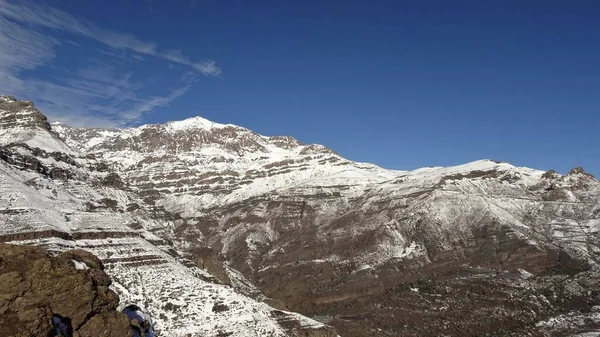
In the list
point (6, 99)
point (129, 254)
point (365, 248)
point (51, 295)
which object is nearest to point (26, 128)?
point (6, 99)

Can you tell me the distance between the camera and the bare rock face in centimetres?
1537

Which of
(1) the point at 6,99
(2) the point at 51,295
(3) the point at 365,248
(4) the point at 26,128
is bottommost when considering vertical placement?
(2) the point at 51,295

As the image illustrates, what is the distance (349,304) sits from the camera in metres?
123

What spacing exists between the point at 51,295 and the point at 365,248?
146295mm

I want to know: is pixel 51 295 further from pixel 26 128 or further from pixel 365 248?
pixel 365 248

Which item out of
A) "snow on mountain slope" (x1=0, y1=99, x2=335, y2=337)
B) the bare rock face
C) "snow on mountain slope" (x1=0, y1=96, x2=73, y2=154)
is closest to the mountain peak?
"snow on mountain slope" (x1=0, y1=96, x2=73, y2=154)

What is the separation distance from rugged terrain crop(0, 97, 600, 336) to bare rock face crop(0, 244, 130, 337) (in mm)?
40764

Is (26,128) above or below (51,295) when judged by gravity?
above

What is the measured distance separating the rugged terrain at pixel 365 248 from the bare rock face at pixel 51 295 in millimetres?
40764

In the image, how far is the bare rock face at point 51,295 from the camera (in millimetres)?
15367

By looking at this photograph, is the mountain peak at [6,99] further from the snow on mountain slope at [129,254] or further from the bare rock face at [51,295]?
the bare rock face at [51,295]

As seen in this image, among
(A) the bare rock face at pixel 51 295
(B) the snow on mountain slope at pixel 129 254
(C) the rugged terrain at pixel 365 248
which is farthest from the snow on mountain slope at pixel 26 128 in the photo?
(A) the bare rock face at pixel 51 295

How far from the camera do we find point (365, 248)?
158 metres

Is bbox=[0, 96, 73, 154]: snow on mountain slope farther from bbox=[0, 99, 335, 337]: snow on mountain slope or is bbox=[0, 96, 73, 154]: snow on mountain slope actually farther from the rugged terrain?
bbox=[0, 99, 335, 337]: snow on mountain slope
